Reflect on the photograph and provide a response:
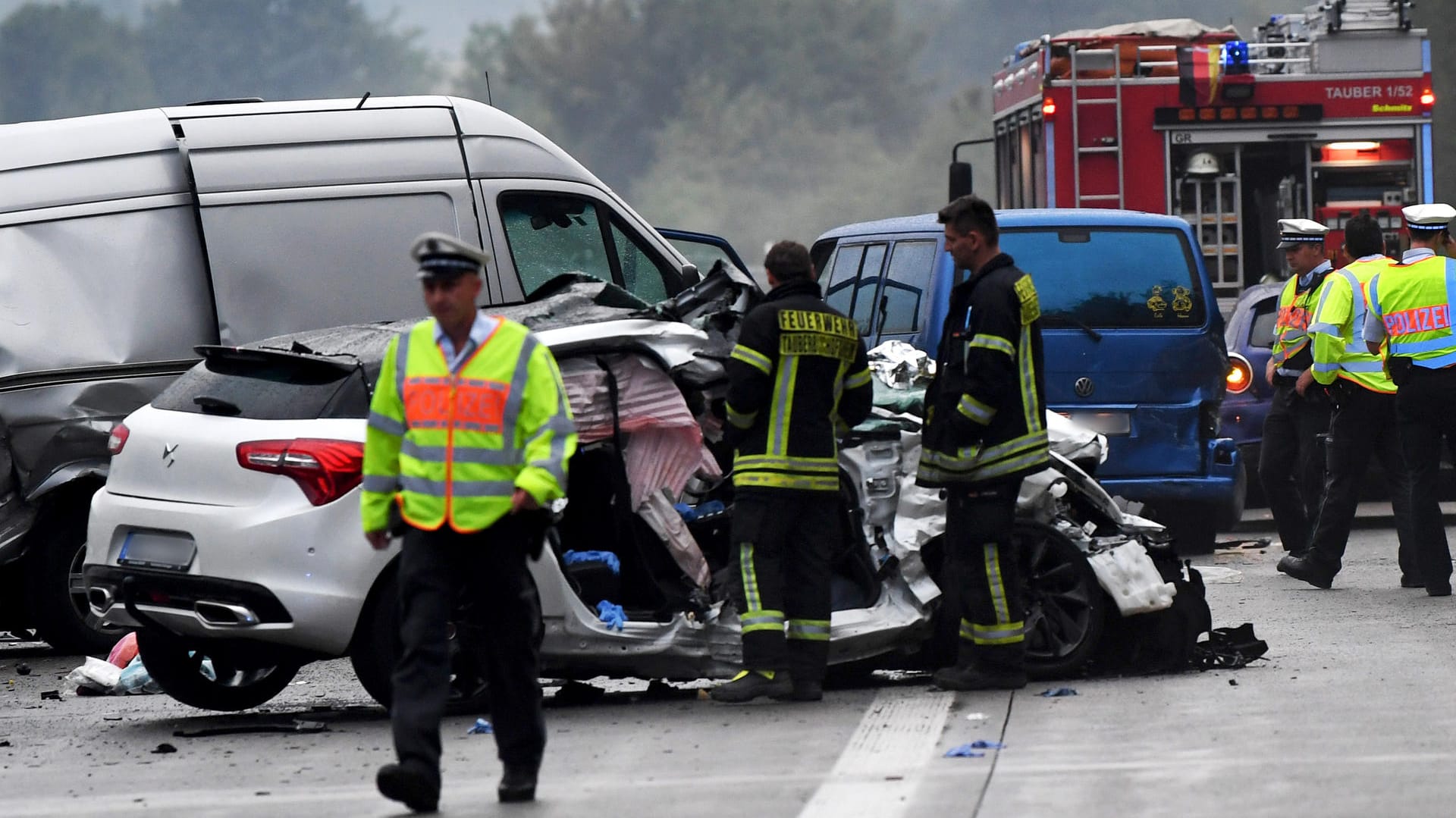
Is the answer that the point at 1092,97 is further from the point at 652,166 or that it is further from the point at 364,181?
the point at 652,166

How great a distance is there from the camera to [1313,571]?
11.3 meters

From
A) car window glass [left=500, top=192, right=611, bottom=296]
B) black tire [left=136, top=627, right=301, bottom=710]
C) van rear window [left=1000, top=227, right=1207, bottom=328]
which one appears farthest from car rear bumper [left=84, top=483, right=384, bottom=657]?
van rear window [left=1000, top=227, right=1207, bottom=328]

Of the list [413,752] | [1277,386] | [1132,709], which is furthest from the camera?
[1277,386]

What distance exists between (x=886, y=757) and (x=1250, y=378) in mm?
7939

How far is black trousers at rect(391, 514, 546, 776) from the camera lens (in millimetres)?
6180

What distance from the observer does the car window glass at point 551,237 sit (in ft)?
37.7

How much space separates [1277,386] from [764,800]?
258 inches

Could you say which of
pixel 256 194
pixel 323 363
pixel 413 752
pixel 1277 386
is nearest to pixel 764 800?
pixel 413 752

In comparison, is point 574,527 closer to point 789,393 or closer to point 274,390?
point 789,393

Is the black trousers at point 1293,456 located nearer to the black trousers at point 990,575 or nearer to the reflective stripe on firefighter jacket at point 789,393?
the black trousers at point 990,575

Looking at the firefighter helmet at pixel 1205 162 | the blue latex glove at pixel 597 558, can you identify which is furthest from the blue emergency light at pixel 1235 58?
the blue latex glove at pixel 597 558

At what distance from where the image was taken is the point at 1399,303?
1105 centimetres

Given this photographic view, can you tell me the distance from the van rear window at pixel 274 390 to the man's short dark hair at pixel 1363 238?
566cm

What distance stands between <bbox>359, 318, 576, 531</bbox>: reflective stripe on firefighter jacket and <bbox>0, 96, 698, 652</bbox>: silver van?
4606 millimetres
